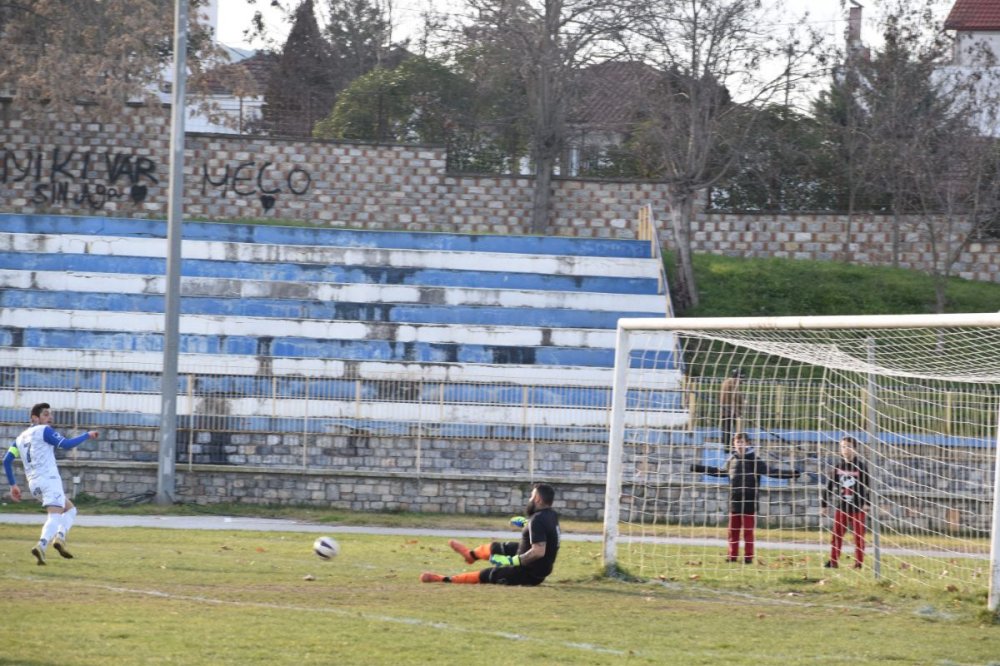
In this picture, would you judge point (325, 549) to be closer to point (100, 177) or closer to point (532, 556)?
point (532, 556)

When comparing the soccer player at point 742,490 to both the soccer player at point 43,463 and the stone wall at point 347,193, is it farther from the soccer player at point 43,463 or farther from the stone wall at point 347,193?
the stone wall at point 347,193

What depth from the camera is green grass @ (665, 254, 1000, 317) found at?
30.5 meters


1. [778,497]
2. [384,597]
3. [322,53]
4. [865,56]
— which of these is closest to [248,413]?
[778,497]

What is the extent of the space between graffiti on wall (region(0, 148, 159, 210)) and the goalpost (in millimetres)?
16828

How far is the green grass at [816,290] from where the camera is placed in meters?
30.5

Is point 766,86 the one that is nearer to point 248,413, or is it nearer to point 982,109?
point 982,109

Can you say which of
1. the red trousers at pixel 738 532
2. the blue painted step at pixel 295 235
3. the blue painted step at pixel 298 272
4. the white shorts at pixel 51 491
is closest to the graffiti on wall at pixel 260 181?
the blue painted step at pixel 295 235

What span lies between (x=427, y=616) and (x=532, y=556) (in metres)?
2.20

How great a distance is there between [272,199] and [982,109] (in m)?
16.7

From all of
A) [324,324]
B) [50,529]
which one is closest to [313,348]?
[324,324]

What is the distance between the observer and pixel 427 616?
10.2 metres

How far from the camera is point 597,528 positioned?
20297 millimetres

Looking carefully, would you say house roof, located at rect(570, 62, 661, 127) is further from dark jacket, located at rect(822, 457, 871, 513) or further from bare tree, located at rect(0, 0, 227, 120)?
dark jacket, located at rect(822, 457, 871, 513)

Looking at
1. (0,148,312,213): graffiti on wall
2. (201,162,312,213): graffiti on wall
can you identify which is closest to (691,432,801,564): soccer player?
(201,162,312,213): graffiti on wall
